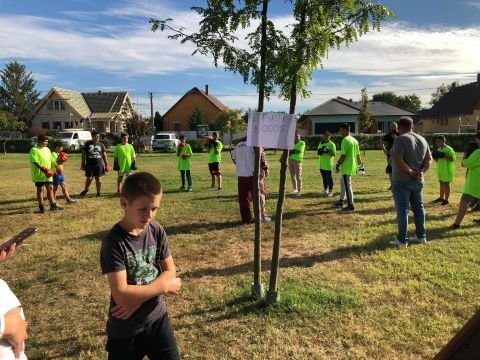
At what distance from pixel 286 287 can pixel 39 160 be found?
7159mm

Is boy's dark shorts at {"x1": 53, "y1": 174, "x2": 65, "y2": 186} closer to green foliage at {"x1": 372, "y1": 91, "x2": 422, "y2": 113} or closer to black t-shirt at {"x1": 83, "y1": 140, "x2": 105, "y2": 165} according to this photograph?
black t-shirt at {"x1": 83, "y1": 140, "x2": 105, "y2": 165}

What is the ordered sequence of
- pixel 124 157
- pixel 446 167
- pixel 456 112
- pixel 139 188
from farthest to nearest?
pixel 456 112 < pixel 124 157 < pixel 446 167 < pixel 139 188

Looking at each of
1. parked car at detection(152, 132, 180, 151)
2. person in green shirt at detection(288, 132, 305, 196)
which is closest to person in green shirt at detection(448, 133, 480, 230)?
person in green shirt at detection(288, 132, 305, 196)

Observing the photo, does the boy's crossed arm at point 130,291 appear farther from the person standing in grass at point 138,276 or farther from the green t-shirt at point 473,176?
the green t-shirt at point 473,176

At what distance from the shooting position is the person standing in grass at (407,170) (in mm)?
6480

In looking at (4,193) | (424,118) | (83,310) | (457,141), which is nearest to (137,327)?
(83,310)

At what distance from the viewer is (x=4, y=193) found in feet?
43.6

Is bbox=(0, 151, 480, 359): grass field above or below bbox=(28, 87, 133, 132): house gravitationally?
below

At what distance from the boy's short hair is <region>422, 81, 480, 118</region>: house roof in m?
61.2

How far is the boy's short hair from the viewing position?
236 cm

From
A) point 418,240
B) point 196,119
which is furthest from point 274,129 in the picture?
point 196,119

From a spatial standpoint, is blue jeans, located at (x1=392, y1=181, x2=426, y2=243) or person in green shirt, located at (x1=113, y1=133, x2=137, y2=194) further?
person in green shirt, located at (x1=113, y1=133, x2=137, y2=194)

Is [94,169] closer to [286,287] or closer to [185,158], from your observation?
[185,158]

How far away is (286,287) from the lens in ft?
16.6
